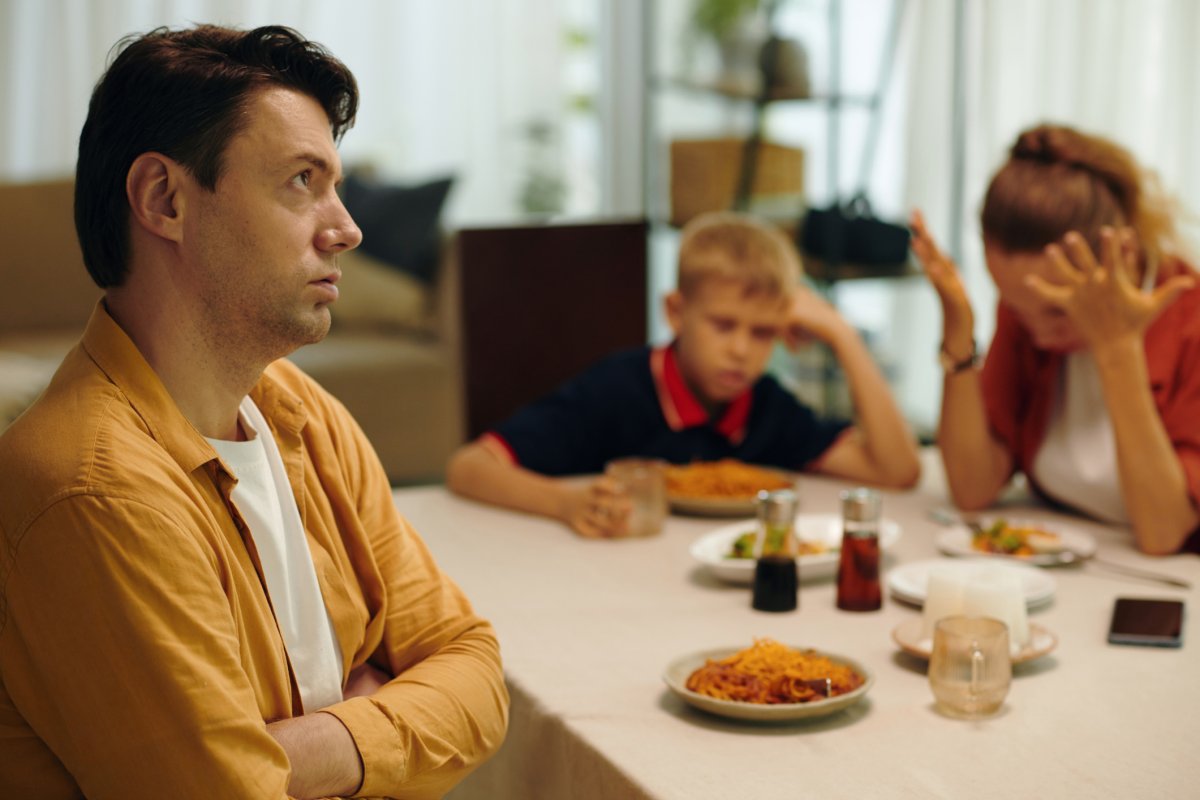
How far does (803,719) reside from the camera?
1251 millimetres

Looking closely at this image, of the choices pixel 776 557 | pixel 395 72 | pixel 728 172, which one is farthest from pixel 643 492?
pixel 395 72

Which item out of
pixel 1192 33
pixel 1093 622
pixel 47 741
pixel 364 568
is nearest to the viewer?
pixel 47 741

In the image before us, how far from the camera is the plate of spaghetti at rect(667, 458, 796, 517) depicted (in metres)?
2.00

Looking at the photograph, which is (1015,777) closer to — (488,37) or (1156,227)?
(1156,227)

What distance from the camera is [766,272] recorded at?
2.22 meters

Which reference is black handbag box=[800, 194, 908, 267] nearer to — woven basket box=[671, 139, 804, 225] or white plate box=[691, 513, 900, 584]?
woven basket box=[671, 139, 804, 225]

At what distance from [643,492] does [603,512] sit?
0.21 feet

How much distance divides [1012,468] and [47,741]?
5.32 feet

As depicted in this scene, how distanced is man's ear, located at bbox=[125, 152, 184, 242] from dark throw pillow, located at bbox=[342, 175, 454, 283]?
3452mm

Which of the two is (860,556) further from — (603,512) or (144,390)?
(144,390)

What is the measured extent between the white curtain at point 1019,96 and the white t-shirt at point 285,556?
9.51 feet

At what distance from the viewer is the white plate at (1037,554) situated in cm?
174

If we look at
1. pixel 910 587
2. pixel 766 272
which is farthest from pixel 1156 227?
pixel 910 587

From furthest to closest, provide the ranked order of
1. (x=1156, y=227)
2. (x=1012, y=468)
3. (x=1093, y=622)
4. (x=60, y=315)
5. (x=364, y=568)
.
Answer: (x=60, y=315) → (x=1012, y=468) → (x=1156, y=227) → (x=1093, y=622) → (x=364, y=568)
